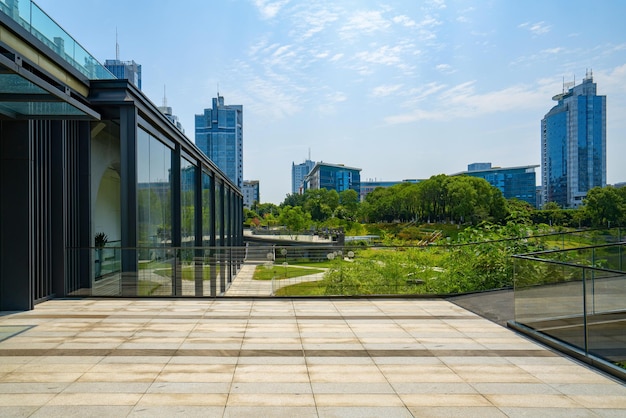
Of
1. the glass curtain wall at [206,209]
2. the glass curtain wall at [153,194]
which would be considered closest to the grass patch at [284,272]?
the glass curtain wall at [153,194]

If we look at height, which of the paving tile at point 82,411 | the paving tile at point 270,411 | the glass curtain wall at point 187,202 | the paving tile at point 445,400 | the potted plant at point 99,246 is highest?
the glass curtain wall at point 187,202

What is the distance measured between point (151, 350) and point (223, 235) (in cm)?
3053

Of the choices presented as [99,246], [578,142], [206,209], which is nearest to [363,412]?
[99,246]

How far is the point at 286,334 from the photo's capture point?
8227 millimetres

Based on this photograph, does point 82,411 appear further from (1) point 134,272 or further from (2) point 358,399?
(1) point 134,272

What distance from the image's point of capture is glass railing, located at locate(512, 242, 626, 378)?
634 centimetres

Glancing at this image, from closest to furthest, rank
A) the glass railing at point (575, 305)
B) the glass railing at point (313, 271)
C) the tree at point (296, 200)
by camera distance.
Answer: the glass railing at point (575, 305) < the glass railing at point (313, 271) < the tree at point (296, 200)

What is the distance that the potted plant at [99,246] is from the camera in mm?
12171

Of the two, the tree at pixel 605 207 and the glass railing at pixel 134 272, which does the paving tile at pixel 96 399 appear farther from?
the tree at pixel 605 207

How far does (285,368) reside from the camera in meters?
6.34

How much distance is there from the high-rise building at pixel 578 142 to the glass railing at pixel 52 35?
18042cm

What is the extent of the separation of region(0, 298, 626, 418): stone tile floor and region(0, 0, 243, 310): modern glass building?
6.97 feet

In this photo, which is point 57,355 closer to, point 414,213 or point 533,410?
point 533,410

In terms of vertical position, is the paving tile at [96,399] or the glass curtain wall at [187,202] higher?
the glass curtain wall at [187,202]
